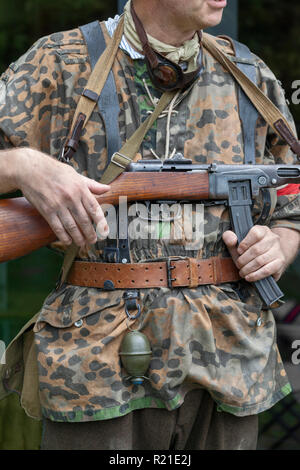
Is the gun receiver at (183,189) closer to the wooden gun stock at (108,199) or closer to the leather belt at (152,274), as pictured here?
the wooden gun stock at (108,199)

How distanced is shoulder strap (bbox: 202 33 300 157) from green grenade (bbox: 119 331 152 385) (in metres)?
0.67

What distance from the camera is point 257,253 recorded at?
79.6 inches

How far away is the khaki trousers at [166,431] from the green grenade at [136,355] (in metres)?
0.12

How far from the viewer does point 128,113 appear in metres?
2.03

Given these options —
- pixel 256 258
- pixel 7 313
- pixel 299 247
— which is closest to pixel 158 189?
pixel 256 258

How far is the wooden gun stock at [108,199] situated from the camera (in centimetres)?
185

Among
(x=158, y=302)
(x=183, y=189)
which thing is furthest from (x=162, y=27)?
(x=158, y=302)

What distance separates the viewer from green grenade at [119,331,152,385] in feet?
6.24

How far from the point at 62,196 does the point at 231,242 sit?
49 centimetres

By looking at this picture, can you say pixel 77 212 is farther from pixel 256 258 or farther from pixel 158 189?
pixel 256 258

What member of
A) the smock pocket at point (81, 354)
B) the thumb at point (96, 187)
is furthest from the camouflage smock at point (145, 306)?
the thumb at point (96, 187)

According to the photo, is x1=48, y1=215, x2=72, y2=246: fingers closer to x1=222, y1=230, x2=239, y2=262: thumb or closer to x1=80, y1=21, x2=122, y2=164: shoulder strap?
x1=80, y1=21, x2=122, y2=164: shoulder strap

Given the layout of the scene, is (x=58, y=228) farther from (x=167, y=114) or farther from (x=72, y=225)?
(x=167, y=114)

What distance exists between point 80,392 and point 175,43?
944mm
